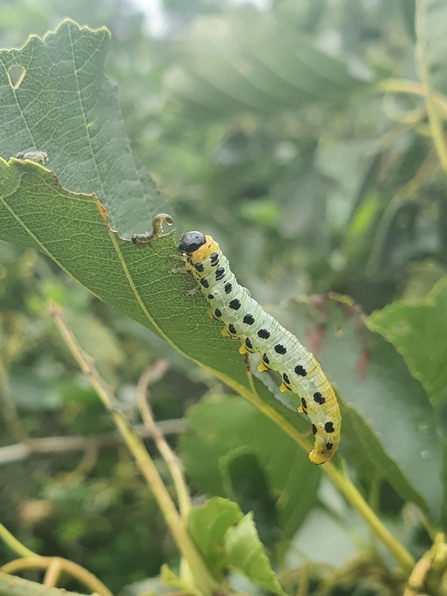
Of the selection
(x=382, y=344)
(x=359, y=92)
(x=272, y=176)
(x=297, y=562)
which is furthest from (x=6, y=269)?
(x=382, y=344)

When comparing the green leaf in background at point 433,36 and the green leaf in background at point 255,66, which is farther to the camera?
the green leaf in background at point 255,66

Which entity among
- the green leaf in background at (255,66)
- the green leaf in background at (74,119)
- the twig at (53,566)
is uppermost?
the green leaf in background at (255,66)

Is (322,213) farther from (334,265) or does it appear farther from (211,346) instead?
(211,346)

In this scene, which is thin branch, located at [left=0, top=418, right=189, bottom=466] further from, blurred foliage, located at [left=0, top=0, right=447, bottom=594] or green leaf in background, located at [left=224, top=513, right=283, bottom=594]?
green leaf in background, located at [left=224, top=513, right=283, bottom=594]

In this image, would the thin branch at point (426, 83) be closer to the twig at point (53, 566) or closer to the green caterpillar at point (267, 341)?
the green caterpillar at point (267, 341)

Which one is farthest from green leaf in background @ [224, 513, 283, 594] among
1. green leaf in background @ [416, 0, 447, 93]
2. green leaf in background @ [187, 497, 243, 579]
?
green leaf in background @ [416, 0, 447, 93]

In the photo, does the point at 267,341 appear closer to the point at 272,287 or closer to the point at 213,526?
the point at 213,526

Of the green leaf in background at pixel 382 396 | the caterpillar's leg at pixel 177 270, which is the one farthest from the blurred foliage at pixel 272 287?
the caterpillar's leg at pixel 177 270
